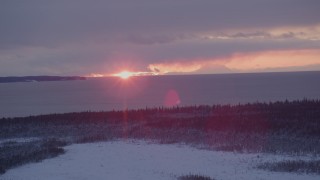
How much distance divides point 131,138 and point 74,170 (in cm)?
957

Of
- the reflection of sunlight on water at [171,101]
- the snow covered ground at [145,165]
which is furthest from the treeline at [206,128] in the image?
the reflection of sunlight on water at [171,101]

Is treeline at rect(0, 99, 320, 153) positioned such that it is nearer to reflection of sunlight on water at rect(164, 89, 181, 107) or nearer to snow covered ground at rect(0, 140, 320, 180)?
snow covered ground at rect(0, 140, 320, 180)

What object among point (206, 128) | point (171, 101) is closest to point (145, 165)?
point (206, 128)

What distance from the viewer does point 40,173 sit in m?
17.1

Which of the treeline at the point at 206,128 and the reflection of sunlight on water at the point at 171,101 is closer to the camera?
the treeline at the point at 206,128

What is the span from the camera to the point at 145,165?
1836cm

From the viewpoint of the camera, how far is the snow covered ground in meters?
16.2

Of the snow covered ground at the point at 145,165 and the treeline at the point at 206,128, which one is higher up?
the treeline at the point at 206,128

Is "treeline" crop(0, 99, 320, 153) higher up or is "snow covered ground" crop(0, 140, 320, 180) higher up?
"treeline" crop(0, 99, 320, 153)

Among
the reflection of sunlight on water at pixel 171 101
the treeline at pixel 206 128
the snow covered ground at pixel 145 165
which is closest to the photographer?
the snow covered ground at pixel 145 165

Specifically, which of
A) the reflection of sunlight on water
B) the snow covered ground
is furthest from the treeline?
the reflection of sunlight on water

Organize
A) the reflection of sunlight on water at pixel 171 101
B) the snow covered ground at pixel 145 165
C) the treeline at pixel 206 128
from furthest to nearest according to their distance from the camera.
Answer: the reflection of sunlight on water at pixel 171 101, the treeline at pixel 206 128, the snow covered ground at pixel 145 165

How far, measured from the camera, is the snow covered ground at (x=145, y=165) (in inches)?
640

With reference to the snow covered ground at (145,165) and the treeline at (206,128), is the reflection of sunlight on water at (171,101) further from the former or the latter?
the snow covered ground at (145,165)
